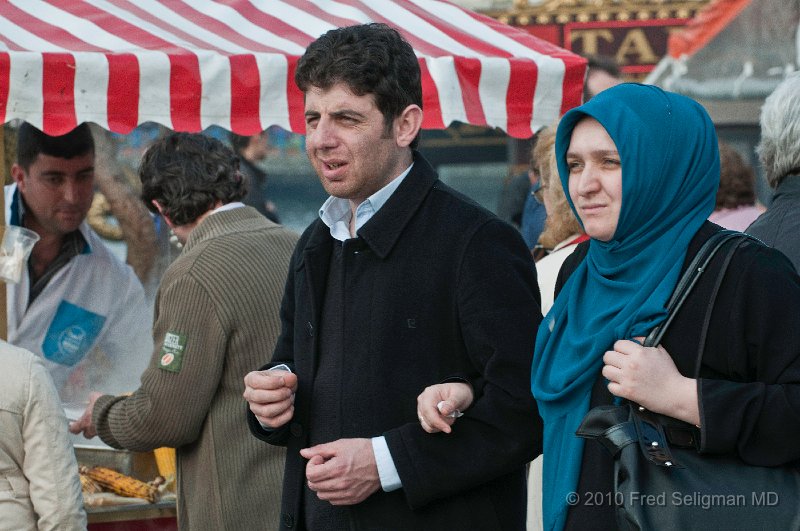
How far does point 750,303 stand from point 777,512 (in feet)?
1.22

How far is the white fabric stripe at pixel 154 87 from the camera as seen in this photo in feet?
12.4

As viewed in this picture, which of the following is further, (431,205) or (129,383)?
(129,383)

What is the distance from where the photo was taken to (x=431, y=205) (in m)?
2.77

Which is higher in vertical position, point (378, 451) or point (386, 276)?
point (386, 276)

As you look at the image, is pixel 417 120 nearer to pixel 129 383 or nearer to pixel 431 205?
pixel 431 205

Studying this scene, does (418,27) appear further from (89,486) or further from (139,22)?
(89,486)

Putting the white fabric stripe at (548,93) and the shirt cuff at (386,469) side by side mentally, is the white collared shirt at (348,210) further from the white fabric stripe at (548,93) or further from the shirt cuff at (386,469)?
the white fabric stripe at (548,93)

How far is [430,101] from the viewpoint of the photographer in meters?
4.05

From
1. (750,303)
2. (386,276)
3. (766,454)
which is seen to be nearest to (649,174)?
(750,303)

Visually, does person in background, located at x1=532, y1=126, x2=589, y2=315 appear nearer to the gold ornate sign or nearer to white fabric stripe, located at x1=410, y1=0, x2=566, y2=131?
white fabric stripe, located at x1=410, y1=0, x2=566, y2=131

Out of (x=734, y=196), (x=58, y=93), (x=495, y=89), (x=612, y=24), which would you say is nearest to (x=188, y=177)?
(x=58, y=93)

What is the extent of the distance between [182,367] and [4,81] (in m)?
1.05

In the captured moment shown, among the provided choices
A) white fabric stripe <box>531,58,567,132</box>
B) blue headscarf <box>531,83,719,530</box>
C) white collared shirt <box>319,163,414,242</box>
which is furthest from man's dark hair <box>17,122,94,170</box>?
blue headscarf <box>531,83,719,530</box>

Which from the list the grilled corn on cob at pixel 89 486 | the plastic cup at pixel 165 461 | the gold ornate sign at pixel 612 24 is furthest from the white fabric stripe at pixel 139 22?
the gold ornate sign at pixel 612 24
